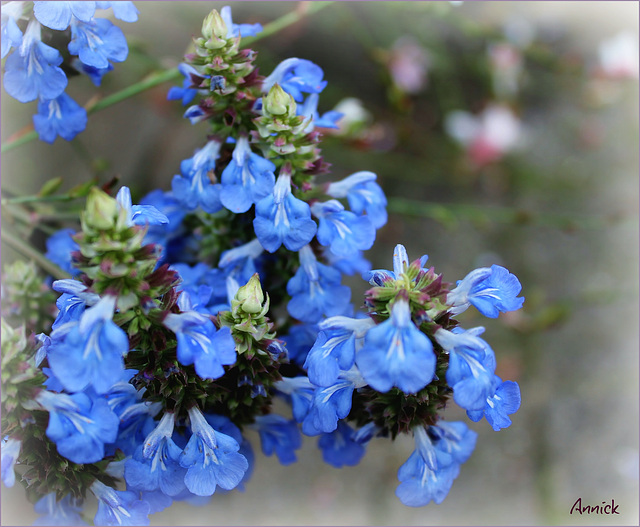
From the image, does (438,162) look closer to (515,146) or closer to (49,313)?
(515,146)

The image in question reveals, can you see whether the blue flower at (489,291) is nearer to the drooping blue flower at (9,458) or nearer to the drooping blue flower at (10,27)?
the drooping blue flower at (9,458)

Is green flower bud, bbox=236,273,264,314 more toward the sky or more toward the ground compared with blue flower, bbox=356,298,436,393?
more toward the sky

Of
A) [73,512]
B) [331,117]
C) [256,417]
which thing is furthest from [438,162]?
[73,512]

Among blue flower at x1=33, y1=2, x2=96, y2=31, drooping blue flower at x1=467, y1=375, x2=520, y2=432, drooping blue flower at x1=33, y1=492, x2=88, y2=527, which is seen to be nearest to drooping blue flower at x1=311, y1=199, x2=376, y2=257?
drooping blue flower at x1=467, y1=375, x2=520, y2=432

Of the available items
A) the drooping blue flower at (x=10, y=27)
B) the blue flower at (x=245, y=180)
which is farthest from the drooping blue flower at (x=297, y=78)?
the drooping blue flower at (x=10, y=27)

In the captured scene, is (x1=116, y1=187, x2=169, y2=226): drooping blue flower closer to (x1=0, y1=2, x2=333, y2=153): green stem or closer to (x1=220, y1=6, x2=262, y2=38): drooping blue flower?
(x1=220, y1=6, x2=262, y2=38): drooping blue flower
